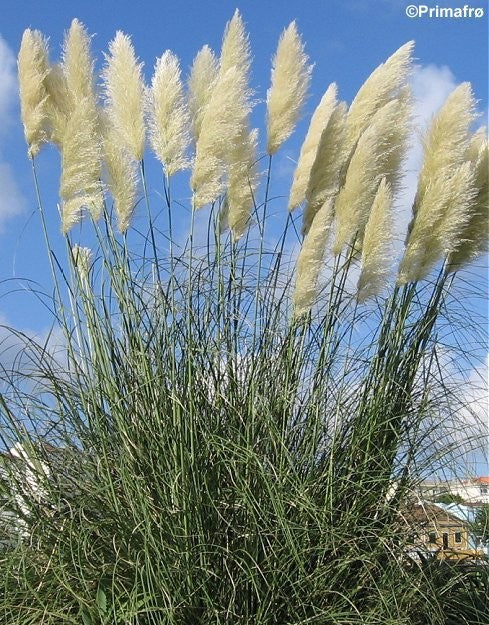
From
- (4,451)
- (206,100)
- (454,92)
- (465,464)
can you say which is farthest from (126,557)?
(454,92)

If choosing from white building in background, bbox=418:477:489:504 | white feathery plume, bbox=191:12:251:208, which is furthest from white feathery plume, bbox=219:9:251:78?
white building in background, bbox=418:477:489:504

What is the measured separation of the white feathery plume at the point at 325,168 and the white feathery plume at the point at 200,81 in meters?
→ 0.45

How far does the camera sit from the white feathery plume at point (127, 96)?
10.7 feet

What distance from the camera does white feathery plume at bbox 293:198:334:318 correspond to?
3.10 m

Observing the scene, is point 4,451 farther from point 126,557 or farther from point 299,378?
point 299,378

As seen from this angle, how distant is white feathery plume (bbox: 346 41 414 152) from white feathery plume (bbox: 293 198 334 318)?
490mm

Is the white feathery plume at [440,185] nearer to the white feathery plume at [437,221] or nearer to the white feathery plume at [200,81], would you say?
the white feathery plume at [437,221]

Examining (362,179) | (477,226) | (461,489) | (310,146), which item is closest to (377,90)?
(310,146)

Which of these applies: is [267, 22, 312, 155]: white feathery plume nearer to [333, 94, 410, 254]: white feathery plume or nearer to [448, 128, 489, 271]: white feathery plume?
[333, 94, 410, 254]: white feathery plume

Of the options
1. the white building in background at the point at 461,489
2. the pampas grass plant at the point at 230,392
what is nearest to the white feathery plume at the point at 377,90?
the pampas grass plant at the point at 230,392

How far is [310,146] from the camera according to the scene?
11.6 ft

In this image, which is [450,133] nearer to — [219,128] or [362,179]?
[362,179]

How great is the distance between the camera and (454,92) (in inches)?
134

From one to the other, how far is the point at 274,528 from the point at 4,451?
1021 millimetres
